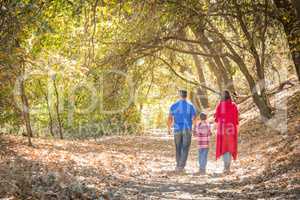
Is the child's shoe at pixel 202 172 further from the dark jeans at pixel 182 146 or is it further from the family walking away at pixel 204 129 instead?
the dark jeans at pixel 182 146

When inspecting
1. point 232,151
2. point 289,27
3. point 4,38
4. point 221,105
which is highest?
point 289,27

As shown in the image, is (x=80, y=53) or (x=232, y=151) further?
(x=80, y=53)

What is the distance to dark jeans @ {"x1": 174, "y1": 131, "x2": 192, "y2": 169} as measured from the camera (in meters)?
14.9

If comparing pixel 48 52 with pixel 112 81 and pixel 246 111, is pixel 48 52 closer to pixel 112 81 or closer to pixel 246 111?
pixel 112 81

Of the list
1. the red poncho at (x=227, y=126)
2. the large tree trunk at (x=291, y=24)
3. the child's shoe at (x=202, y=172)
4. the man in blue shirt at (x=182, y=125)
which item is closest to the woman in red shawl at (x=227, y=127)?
the red poncho at (x=227, y=126)

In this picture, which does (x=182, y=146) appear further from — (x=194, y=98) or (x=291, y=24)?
(x=194, y=98)

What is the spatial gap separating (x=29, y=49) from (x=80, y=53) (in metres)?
1.87

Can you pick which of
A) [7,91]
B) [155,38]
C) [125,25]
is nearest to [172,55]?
[155,38]

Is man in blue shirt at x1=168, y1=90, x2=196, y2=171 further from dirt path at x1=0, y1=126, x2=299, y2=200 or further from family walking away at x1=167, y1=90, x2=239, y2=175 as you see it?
dirt path at x1=0, y1=126, x2=299, y2=200

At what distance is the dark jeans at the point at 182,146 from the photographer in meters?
14.9

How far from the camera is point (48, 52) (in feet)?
59.8

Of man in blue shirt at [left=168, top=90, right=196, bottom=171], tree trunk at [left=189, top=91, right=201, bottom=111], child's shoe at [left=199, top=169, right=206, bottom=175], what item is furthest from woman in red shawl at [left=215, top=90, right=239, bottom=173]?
tree trunk at [left=189, top=91, right=201, bottom=111]

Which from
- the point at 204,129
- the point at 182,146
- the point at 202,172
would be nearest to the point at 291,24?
the point at 204,129

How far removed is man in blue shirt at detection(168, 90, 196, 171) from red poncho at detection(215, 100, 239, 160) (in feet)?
2.28
